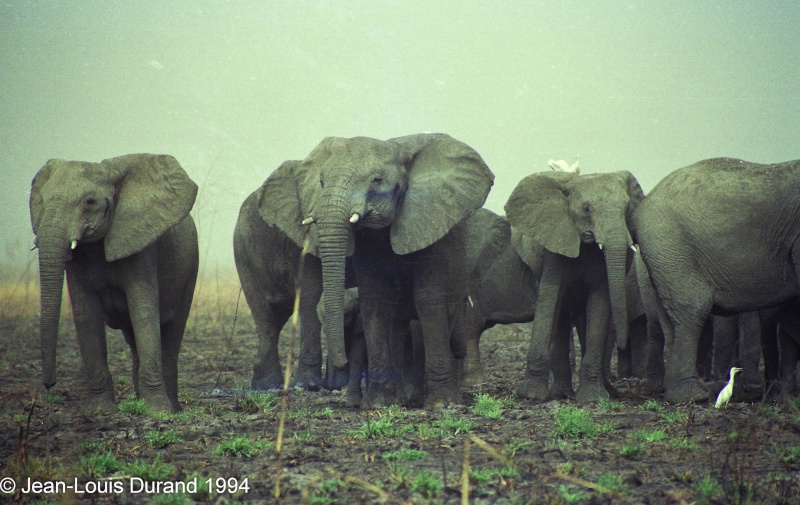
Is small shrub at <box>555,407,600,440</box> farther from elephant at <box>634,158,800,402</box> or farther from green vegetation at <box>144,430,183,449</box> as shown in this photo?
green vegetation at <box>144,430,183,449</box>

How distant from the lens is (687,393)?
10109 mm

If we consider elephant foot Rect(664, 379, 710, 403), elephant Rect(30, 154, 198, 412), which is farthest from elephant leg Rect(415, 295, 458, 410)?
elephant Rect(30, 154, 198, 412)

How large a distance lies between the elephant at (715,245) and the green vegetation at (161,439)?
208 inches

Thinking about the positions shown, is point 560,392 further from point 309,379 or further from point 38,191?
point 38,191

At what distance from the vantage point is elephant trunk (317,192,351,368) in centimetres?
894

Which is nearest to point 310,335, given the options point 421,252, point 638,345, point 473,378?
point 421,252

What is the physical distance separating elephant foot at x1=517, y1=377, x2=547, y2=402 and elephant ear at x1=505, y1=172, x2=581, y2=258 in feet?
4.98

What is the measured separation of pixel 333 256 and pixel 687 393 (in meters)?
4.08

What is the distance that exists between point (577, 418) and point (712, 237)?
3.04 m

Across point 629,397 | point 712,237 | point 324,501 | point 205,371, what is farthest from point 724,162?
point 205,371

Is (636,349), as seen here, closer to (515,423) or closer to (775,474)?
(515,423)

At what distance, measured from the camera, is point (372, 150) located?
947 centimetres

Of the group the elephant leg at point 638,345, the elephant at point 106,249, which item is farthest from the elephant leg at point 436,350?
the elephant leg at point 638,345

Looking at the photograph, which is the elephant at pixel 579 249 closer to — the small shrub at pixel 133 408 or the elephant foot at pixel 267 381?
the elephant foot at pixel 267 381
